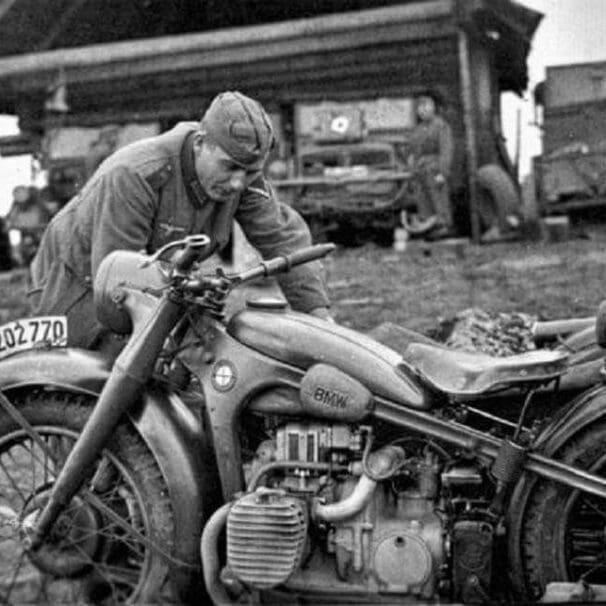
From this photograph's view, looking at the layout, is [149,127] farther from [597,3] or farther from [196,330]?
[196,330]

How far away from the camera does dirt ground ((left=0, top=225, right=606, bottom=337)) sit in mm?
8148

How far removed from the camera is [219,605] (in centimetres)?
346

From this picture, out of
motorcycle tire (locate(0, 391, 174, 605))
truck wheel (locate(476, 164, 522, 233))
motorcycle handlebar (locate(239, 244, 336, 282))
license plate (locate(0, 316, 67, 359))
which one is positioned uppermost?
motorcycle handlebar (locate(239, 244, 336, 282))

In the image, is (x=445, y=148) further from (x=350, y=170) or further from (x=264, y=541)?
(x=264, y=541)

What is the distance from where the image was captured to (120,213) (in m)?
4.26

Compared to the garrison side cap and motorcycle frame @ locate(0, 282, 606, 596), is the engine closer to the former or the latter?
motorcycle frame @ locate(0, 282, 606, 596)

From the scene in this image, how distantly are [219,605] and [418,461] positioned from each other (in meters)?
0.62

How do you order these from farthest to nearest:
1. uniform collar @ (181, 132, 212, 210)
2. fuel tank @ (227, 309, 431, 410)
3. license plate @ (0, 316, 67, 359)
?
uniform collar @ (181, 132, 212, 210) < license plate @ (0, 316, 67, 359) < fuel tank @ (227, 309, 431, 410)

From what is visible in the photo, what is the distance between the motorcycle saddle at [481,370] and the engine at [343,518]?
21 centimetres

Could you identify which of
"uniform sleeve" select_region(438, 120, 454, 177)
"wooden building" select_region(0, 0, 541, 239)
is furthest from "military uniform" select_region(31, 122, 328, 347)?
"uniform sleeve" select_region(438, 120, 454, 177)

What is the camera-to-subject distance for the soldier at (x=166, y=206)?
4.09 metres

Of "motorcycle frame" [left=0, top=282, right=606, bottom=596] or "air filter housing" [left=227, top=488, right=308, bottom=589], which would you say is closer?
"air filter housing" [left=227, top=488, right=308, bottom=589]

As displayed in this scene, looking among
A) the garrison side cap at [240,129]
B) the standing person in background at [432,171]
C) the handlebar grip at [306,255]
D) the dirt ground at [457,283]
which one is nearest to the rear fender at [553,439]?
the handlebar grip at [306,255]

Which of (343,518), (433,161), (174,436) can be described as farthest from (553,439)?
(433,161)
